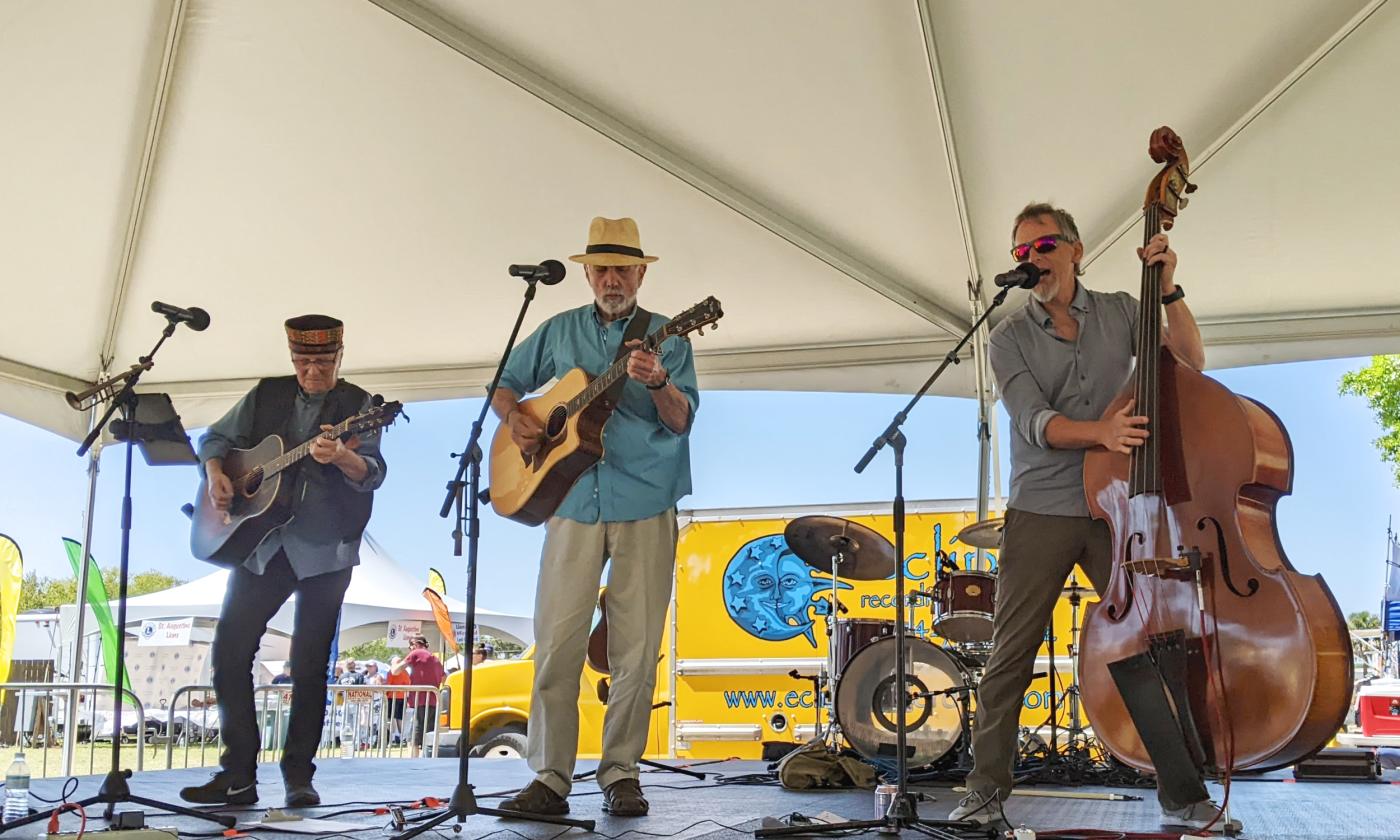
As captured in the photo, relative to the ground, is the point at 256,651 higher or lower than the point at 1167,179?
lower

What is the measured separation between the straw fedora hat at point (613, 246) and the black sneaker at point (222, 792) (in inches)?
81.8

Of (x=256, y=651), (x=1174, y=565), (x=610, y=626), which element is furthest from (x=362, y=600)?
(x=1174, y=565)

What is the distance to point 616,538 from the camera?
11.7 ft

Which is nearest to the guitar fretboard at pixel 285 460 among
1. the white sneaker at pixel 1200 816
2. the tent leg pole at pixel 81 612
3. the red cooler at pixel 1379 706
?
the white sneaker at pixel 1200 816

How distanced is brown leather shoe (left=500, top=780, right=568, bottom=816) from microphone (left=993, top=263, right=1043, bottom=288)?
74.4 inches

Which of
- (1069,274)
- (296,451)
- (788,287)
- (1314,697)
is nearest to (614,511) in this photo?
(296,451)

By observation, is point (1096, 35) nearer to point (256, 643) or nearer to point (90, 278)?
point (256, 643)

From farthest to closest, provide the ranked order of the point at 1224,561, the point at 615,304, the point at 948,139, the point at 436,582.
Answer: the point at 436,582 < the point at 948,139 < the point at 615,304 < the point at 1224,561

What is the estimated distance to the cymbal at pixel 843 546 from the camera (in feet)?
19.5

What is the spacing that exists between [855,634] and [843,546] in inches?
18.2

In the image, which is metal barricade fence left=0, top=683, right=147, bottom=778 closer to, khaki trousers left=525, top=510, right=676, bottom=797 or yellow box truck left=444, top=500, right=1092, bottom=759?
khaki trousers left=525, top=510, right=676, bottom=797

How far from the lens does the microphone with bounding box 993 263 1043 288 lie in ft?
10.1

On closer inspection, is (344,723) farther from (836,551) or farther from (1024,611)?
(1024,611)

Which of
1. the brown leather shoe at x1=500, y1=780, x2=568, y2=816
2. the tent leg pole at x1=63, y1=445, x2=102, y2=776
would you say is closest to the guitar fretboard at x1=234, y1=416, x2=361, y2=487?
the brown leather shoe at x1=500, y1=780, x2=568, y2=816
